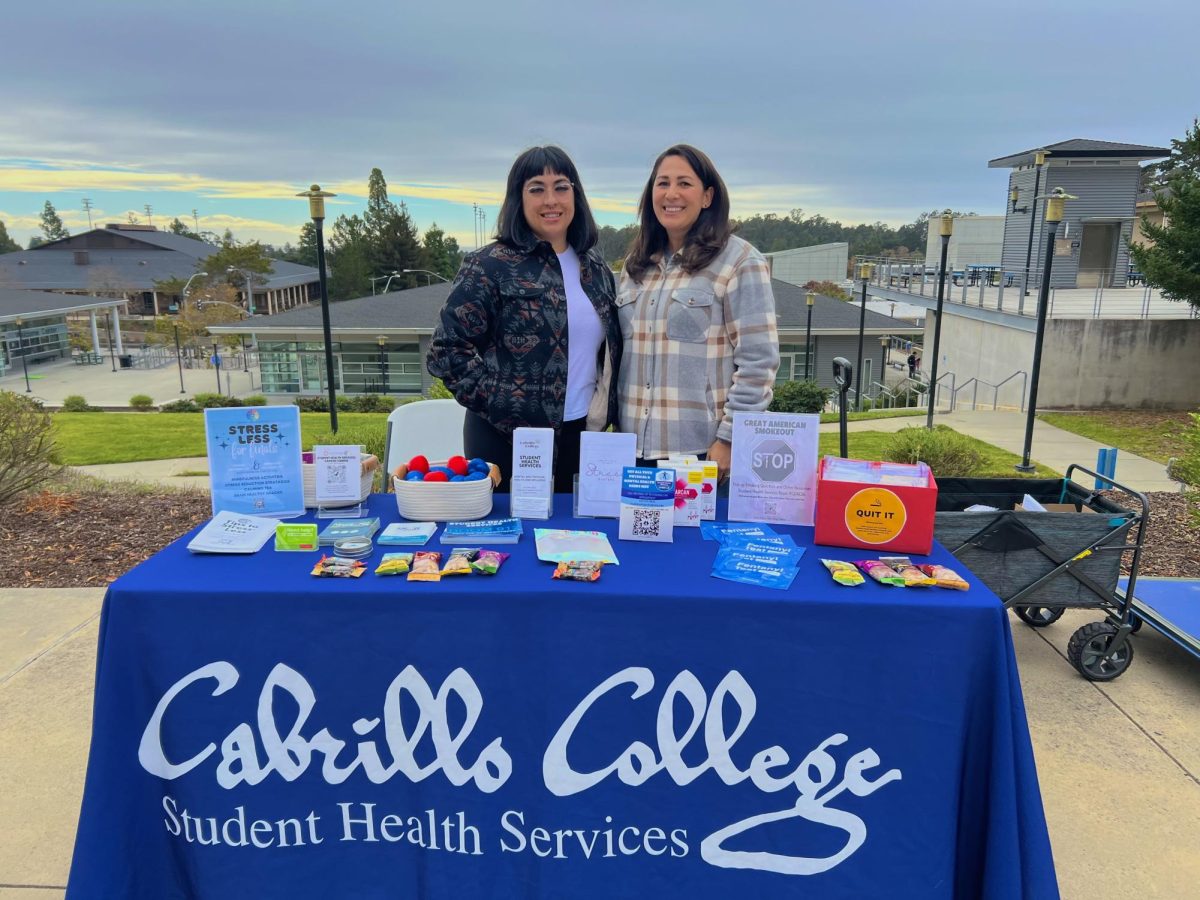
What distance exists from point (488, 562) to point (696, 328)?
3.55 feet

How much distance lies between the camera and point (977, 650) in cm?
164

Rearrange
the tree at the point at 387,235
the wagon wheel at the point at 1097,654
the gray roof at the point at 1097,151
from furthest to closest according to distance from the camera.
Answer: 1. the tree at the point at 387,235
2. the gray roof at the point at 1097,151
3. the wagon wheel at the point at 1097,654

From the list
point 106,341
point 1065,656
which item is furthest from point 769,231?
point 1065,656

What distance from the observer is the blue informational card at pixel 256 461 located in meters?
2.02

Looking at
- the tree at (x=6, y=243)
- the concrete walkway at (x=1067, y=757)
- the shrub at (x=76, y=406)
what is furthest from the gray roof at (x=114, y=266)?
the concrete walkway at (x=1067, y=757)

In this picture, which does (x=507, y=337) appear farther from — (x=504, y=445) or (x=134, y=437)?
(x=134, y=437)

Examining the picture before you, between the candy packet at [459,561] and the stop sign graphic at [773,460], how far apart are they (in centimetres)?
78

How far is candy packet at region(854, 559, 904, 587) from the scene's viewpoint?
1710 millimetres

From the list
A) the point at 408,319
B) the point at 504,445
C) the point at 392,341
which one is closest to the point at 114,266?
the point at 392,341

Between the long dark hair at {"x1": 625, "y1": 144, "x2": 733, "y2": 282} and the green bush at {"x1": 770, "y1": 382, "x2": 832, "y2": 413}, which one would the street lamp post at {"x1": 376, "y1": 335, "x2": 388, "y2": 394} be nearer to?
the green bush at {"x1": 770, "y1": 382, "x2": 832, "y2": 413}

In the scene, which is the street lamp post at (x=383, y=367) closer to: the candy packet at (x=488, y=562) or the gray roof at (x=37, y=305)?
the gray roof at (x=37, y=305)

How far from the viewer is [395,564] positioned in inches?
69.1

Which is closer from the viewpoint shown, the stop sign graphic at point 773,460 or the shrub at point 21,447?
the stop sign graphic at point 773,460

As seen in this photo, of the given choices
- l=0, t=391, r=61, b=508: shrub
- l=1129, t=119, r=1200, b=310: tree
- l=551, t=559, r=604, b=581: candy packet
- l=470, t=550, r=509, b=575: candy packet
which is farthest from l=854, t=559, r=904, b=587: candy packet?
l=1129, t=119, r=1200, b=310: tree
